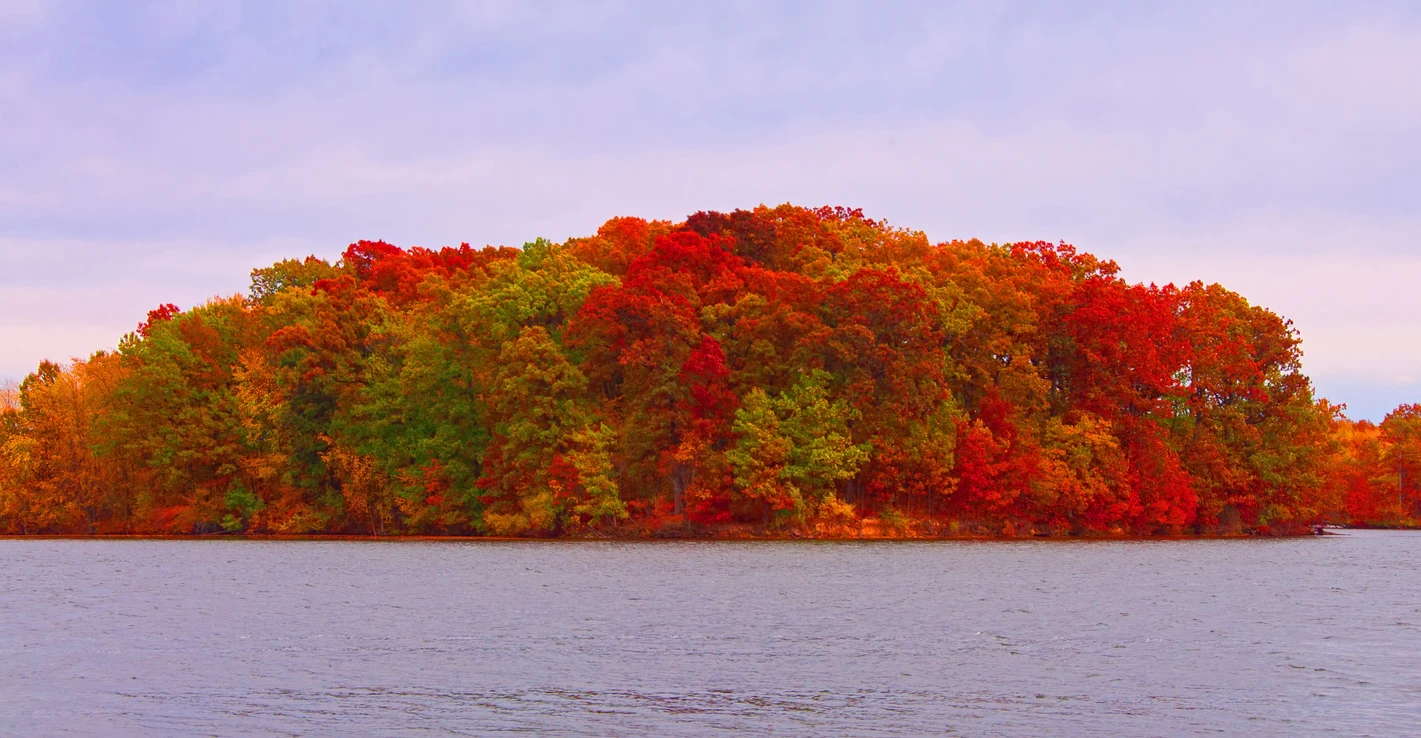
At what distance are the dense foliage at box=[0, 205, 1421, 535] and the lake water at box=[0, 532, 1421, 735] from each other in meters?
26.6

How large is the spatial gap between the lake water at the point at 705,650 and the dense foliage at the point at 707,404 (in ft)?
87.2

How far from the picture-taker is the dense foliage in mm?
82125

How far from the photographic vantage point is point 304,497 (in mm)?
93312

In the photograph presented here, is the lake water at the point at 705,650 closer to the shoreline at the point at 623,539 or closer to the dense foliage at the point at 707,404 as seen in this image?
the shoreline at the point at 623,539

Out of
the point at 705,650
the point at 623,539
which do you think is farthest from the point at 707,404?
A: the point at 705,650

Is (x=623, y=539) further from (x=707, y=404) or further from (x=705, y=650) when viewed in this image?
(x=705, y=650)

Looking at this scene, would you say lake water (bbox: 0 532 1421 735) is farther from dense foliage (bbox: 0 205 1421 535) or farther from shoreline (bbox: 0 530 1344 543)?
dense foliage (bbox: 0 205 1421 535)

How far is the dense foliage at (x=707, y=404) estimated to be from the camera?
82125mm

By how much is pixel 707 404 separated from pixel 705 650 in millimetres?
51565

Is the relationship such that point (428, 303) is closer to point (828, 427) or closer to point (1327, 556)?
point (828, 427)

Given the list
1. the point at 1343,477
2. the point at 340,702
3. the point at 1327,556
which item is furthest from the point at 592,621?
the point at 1343,477

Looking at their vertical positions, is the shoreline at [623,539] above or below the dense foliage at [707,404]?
below

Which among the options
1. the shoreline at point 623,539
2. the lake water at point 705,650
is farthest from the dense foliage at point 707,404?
the lake water at point 705,650

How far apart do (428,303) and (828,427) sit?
3332 cm
